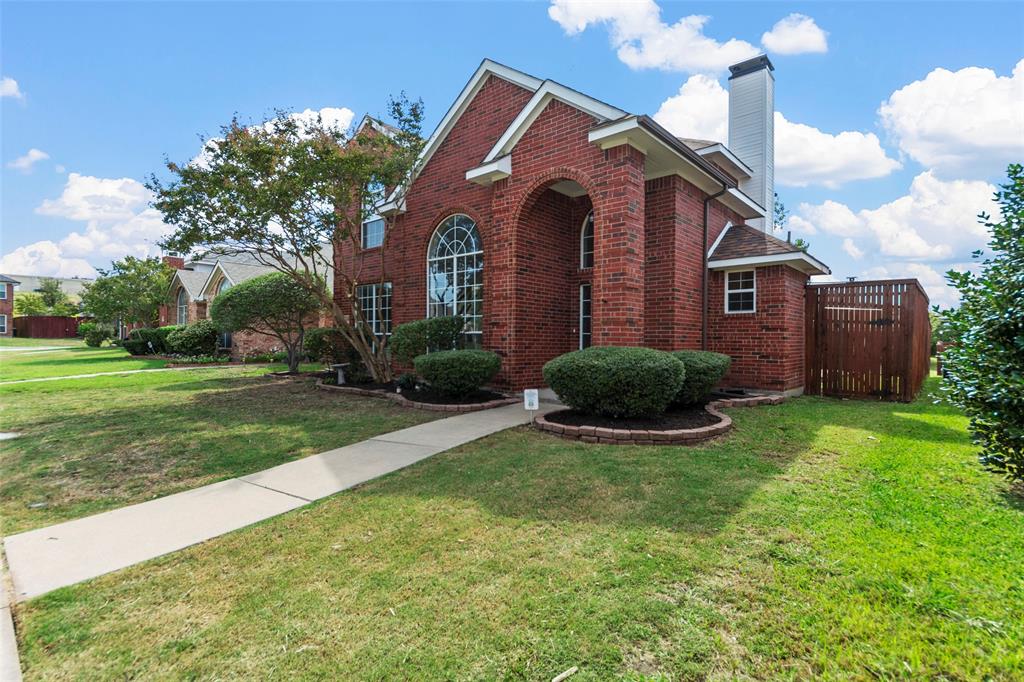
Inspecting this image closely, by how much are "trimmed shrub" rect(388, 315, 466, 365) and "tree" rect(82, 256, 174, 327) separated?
27.2 meters

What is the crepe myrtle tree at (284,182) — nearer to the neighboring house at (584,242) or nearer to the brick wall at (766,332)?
the neighboring house at (584,242)

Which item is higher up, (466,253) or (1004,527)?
(466,253)

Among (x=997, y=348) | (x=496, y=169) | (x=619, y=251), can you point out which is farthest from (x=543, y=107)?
(x=997, y=348)

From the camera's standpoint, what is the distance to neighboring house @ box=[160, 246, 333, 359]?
74.9 ft

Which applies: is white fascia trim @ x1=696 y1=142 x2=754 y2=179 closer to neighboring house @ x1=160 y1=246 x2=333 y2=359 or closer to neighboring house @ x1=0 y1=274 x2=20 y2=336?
neighboring house @ x1=160 y1=246 x2=333 y2=359

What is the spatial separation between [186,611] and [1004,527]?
5627 millimetres

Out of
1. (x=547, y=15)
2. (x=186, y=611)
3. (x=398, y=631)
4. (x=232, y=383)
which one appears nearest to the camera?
(x=398, y=631)

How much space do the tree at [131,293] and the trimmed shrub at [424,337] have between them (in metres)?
27.2

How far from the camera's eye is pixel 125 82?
917cm

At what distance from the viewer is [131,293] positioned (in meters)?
28.4

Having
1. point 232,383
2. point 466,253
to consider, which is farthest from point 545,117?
point 232,383

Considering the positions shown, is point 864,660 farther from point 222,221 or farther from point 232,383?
point 232,383

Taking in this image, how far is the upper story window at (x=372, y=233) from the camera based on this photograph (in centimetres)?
1526

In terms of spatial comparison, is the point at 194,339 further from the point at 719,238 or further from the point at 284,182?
the point at 719,238
